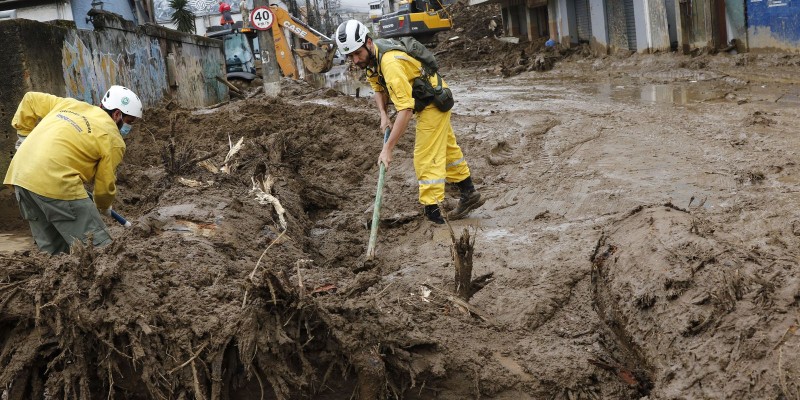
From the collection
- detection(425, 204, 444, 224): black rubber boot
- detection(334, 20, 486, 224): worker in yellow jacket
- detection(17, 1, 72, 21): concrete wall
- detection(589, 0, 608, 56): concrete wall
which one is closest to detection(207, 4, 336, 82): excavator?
detection(17, 1, 72, 21): concrete wall

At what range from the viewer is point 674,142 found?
7672 millimetres

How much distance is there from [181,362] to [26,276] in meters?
0.92

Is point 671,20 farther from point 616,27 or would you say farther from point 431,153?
point 431,153

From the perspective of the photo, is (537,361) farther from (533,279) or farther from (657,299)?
(533,279)

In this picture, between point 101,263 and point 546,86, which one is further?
point 546,86

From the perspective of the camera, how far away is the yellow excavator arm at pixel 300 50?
19281 millimetres

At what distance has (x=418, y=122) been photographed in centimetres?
638

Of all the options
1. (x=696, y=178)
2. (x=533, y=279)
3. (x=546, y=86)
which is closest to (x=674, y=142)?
(x=696, y=178)

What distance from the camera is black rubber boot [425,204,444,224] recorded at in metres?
6.45

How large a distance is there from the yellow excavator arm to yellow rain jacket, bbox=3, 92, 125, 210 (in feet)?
45.8

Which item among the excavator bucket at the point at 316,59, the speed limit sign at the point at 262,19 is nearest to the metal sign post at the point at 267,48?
the speed limit sign at the point at 262,19

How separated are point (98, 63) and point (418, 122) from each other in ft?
21.8

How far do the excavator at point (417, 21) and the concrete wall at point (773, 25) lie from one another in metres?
15.9

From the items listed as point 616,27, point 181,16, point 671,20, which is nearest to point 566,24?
point 616,27
